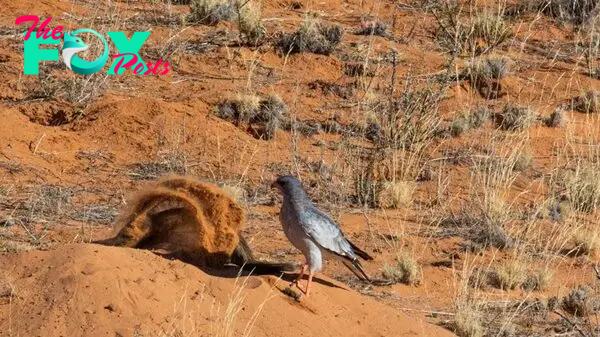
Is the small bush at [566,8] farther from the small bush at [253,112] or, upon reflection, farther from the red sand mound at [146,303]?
the red sand mound at [146,303]

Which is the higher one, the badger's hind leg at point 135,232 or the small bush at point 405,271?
the badger's hind leg at point 135,232

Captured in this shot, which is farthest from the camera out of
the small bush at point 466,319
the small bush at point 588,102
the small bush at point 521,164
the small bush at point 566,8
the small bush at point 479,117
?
the small bush at point 566,8

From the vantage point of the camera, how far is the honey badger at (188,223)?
298 inches

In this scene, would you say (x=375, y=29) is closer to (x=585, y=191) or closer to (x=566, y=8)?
(x=566, y=8)

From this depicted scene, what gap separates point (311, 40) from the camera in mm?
15031

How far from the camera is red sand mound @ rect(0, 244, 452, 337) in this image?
6547 mm

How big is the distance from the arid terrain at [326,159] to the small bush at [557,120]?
0.02 m

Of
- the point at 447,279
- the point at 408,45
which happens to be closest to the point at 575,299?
the point at 447,279

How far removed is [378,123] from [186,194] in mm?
5994

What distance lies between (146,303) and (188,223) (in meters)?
1.01

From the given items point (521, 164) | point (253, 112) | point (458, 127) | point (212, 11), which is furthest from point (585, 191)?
point (212, 11)

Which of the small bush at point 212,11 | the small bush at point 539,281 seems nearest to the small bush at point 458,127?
the small bush at point 212,11

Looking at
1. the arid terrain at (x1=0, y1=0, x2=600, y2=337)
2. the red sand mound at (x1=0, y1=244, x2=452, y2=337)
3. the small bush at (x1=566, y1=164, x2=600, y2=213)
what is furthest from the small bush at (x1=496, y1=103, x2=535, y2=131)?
the red sand mound at (x1=0, y1=244, x2=452, y2=337)

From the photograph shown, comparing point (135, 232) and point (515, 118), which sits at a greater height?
point (135, 232)
